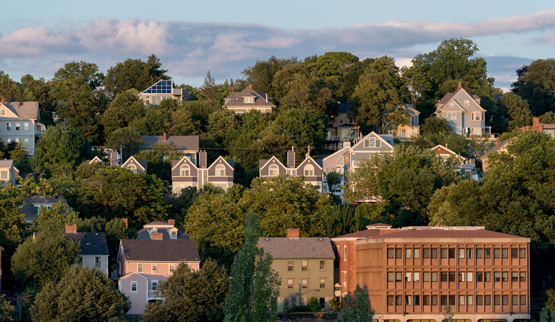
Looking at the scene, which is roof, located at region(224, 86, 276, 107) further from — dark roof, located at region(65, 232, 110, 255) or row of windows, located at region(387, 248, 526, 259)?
row of windows, located at region(387, 248, 526, 259)

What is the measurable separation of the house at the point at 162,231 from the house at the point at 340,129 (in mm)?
47351

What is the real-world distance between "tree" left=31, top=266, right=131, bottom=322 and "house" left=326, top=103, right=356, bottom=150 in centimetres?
6895

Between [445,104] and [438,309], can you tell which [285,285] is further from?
[445,104]

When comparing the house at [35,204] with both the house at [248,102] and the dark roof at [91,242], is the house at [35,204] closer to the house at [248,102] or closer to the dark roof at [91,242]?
the dark roof at [91,242]

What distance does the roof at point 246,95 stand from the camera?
12962 cm

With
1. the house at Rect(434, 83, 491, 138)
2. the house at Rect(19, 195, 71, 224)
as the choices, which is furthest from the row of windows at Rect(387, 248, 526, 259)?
the house at Rect(434, 83, 491, 138)

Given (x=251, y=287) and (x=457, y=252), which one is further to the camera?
(x=457, y=252)

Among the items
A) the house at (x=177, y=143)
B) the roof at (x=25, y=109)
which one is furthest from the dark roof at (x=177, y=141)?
the roof at (x=25, y=109)

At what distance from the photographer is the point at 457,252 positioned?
65.2 m

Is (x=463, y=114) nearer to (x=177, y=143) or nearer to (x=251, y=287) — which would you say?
(x=177, y=143)

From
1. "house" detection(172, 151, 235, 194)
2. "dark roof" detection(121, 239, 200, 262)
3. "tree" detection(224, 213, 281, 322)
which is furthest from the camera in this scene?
"house" detection(172, 151, 235, 194)

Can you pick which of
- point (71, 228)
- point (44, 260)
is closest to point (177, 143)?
point (71, 228)

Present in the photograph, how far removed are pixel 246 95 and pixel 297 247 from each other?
5994 cm

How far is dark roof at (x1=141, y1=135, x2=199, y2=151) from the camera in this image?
113 m
